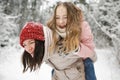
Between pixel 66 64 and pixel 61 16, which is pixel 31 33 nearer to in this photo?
pixel 61 16

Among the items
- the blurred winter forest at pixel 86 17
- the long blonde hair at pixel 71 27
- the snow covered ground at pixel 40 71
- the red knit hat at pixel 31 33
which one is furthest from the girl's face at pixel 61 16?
the snow covered ground at pixel 40 71

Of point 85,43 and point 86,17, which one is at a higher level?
point 85,43

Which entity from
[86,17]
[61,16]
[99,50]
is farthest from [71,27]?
[86,17]

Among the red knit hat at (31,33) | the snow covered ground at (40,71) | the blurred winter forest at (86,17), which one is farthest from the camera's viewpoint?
the blurred winter forest at (86,17)

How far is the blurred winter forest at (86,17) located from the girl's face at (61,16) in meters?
0.76

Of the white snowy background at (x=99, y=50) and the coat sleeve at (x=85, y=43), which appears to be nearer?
the coat sleeve at (x=85, y=43)

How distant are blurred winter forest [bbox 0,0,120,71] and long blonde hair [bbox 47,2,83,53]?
0.77m

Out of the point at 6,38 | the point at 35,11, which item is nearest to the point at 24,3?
the point at 35,11

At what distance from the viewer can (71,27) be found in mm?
2713

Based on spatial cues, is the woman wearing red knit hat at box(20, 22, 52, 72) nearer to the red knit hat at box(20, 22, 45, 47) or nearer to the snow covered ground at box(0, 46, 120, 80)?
the red knit hat at box(20, 22, 45, 47)

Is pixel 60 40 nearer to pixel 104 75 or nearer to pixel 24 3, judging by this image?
pixel 104 75

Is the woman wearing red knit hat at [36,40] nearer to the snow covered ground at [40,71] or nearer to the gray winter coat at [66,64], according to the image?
the gray winter coat at [66,64]

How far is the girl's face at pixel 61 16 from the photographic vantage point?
2740mm

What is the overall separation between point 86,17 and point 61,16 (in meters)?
19.3
